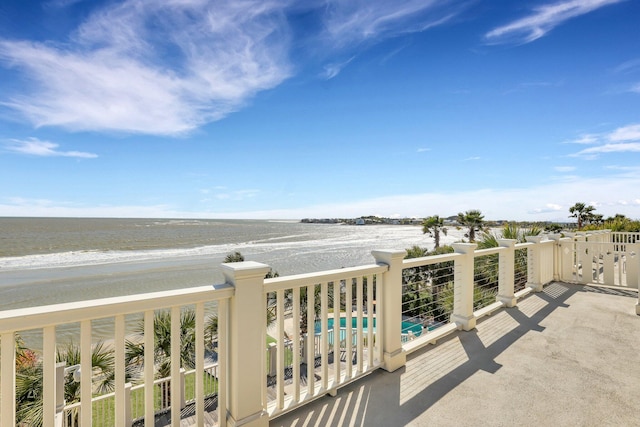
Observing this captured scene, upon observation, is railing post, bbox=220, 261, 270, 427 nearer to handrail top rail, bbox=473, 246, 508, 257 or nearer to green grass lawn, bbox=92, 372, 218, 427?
handrail top rail, bbox=473, 246, 508, 257

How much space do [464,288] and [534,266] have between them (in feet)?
9.01

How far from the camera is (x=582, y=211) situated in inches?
998

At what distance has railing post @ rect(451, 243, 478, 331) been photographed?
3.62 m

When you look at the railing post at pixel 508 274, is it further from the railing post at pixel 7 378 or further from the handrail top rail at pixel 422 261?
the railing post at pixel 7 378

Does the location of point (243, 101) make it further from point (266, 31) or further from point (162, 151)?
point (162, 151)

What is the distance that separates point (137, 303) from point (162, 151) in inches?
1002

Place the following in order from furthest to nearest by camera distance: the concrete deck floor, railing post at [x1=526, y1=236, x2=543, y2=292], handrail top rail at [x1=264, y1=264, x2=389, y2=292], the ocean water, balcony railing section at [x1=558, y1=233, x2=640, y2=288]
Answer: the ocean water < balcony railing section at [x1=558, y1=233, x2=640, y2=288] < railing post at [x1=526, y1=236, x2=543, y2=292] < the concrete deck floor < handrail top rail at [x1=264, y1=264, x2=389, y2=292]

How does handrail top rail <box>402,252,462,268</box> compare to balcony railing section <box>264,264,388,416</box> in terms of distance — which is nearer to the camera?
balcony railing section <box>264,264,388,416</box>

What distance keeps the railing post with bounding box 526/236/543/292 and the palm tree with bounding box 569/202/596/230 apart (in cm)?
2602

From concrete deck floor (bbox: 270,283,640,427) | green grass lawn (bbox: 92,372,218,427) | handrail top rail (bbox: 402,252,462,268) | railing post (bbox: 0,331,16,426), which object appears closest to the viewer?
railing post (bbox: 0,331,16,426)

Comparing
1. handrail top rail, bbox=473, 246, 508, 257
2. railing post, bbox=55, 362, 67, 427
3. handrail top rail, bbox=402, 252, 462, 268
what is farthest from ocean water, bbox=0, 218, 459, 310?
handrail top rail, bbox=402, 252, 462, 268

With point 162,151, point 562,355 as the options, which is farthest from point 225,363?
point 162,151

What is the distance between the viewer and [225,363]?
1.88 meters

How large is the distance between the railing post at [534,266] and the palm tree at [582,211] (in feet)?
85.4
